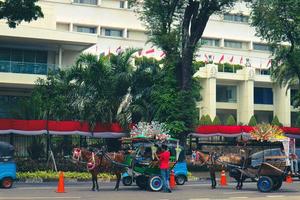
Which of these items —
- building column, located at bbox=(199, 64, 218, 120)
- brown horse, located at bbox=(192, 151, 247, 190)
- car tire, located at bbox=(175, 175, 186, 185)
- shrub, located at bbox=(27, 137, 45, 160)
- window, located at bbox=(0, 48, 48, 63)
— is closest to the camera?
brown horse, located at bbox=(192, 151, 247, 190)

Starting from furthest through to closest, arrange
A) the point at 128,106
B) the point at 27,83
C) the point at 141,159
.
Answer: the point at 27,83, the point at 128,106, the point at 141,159

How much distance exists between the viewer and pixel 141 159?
2014 cm

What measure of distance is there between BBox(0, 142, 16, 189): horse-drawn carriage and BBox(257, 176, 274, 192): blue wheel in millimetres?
10632

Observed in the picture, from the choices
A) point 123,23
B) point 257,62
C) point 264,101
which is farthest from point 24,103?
point 257,62

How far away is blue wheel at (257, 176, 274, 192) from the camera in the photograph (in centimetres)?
2020

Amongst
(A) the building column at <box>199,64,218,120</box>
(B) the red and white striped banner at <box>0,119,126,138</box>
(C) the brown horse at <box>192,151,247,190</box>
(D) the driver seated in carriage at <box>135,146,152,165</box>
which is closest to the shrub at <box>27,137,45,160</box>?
(B) the red and white striped banner at <box>0,119,126,138</box>

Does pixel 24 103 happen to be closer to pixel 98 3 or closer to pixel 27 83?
pixel 27 83

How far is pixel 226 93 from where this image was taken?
2383 inches

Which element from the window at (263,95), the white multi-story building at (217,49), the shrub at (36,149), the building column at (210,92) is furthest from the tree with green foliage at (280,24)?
the window at (263,95)

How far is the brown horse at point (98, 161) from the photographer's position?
63.7 ft

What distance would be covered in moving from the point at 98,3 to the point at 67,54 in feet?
63.7

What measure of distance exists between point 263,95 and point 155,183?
146 feet

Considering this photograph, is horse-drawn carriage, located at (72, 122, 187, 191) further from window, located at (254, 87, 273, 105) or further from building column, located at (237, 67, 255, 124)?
window, located at (254, 87, 273, 105)

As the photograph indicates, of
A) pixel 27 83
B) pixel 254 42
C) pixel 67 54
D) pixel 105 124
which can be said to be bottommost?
pixel 105 124
